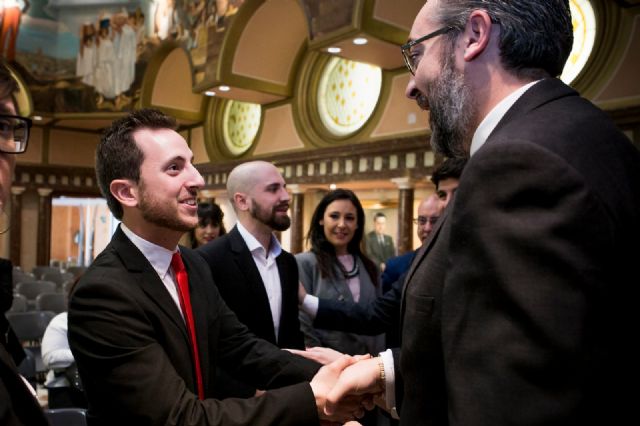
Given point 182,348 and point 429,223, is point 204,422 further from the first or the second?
point 429,223

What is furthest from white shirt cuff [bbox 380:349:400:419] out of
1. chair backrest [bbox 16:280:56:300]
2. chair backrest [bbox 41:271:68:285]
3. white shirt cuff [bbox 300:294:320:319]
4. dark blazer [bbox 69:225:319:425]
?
chair backrest [bbox 41:271:68:285]

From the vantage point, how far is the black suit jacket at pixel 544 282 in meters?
0.97

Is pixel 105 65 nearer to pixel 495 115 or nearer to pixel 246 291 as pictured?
pixel 246 291

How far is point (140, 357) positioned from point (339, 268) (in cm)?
275

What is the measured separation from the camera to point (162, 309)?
1969 mm

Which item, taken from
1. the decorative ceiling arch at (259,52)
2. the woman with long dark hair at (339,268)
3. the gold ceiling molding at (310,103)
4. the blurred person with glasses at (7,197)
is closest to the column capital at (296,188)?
the gold ceiling molding at (310,103)

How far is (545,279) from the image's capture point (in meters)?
0.98

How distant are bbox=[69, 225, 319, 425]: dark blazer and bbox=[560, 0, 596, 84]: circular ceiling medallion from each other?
7457mm

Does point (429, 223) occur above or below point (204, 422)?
above

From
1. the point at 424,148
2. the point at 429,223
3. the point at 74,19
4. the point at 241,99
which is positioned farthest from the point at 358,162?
the point at 74,19

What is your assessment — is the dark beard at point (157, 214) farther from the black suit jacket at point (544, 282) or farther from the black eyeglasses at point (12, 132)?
the black suit jacket at point (544, 282)

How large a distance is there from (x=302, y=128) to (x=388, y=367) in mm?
11133

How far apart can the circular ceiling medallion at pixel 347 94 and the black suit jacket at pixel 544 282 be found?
34.6ft

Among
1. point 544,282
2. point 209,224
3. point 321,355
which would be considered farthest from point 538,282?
point 209,224
